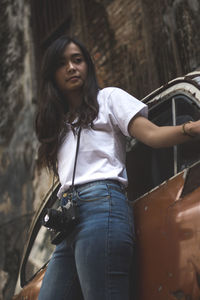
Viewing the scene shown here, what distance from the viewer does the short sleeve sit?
1923mm

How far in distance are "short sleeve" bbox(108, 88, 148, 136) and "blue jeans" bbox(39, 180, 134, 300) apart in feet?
0.85

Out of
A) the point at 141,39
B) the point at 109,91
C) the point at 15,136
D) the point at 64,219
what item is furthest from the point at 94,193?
the point at 15,136

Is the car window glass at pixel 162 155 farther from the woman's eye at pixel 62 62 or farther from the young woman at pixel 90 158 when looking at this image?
the woman's eye at pixel 62 62

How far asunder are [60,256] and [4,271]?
5144 millimetres

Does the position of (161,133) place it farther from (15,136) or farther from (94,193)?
(15,136)

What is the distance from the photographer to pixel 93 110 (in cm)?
202

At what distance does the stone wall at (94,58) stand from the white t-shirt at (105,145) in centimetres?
271

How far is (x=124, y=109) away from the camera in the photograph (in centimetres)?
194

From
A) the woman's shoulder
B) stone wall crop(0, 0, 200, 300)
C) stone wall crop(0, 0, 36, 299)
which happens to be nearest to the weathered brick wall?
stone wall crop(0, 0, 200, 300)

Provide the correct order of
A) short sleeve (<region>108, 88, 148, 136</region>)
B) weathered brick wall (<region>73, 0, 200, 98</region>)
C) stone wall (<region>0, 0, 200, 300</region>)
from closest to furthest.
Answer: short sleeve (<region>108, 88, 148, 136</region>) → weathered brick wall (<region>73, 0, 200, 98</region>) → stone wall (<region>0, 0, 200, 300</region>)

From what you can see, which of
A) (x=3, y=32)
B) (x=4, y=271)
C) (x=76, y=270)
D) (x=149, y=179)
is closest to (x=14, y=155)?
(x=4, y=271)

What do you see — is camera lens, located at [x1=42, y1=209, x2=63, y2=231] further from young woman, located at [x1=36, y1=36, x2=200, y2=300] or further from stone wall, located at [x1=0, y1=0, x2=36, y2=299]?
stone wall, located at [x1=0, y1=0, x2=36, y2=299]

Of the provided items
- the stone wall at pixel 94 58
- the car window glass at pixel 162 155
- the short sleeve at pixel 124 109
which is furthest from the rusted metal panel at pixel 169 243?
the stone wall at pixel 94 58

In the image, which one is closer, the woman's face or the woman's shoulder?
the woman's shoulder
